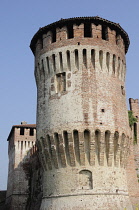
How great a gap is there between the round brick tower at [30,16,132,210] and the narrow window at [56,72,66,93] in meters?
0.02

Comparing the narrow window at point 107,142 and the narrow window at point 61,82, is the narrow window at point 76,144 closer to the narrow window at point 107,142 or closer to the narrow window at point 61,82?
the narrow window at point 107,142

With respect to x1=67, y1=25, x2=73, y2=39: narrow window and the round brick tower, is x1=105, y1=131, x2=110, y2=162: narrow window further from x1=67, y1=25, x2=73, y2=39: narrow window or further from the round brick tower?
x1=67, y1=25, x2=73, y2=39: narrow window

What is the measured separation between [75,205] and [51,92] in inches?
263

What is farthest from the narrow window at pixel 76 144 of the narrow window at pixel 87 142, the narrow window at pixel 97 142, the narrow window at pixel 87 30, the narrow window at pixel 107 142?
the narrow window at pixel 87 30

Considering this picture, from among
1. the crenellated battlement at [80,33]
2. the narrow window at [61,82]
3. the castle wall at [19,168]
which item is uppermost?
the crenellated battlement at [80,33]

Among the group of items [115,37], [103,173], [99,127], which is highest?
[115,37]

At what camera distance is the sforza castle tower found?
16.0 m

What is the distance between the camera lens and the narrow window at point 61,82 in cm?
1775

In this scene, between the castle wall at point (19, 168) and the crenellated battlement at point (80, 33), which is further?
the castle wall at point (19, 168)

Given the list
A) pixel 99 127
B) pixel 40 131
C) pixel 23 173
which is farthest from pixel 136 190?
pixel 23 173

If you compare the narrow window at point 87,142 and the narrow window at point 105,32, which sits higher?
the narrow window at point 105,32

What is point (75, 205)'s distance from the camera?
1553cm

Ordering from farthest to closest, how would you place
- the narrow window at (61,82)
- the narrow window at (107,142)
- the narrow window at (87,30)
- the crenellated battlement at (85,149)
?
1. the narrow window at (87,30)
2. the narrow window at (61,82)
3. the narrow window at (107,142)
4. the crenellated battlement at (85,149)

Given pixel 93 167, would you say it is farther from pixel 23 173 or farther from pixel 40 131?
pixel 23 173
